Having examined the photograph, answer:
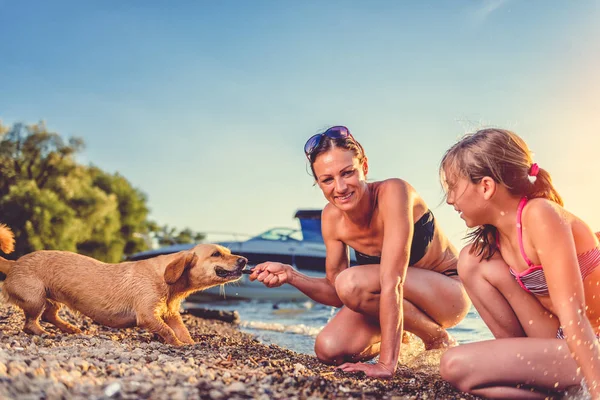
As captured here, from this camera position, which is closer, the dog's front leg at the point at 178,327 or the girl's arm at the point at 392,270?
the girl's arm at the point at 392,270

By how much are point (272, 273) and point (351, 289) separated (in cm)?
66

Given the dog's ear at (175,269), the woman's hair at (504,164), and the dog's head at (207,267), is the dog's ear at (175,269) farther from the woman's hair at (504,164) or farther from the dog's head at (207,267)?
the woman's hair at (504,164)

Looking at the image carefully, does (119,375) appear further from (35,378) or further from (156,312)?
(156,312)

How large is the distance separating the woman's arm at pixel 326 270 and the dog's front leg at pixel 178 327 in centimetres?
133

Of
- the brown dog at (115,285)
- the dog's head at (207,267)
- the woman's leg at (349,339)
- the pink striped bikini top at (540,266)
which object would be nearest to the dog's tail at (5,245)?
the brown dog at (115,285)

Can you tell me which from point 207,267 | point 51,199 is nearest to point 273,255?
point 207,267

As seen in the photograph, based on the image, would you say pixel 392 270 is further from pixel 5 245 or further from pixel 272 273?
pixel 5 245

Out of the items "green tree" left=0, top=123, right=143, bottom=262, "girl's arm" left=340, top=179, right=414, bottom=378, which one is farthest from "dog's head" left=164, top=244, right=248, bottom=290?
"green tree" left=0, top=123, right=143, bottom=262

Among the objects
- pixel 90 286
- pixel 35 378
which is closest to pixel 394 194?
pixel 35 378

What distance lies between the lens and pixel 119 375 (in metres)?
2.54

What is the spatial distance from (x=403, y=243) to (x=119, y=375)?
207 centimetres

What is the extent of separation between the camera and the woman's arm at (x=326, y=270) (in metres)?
4.16

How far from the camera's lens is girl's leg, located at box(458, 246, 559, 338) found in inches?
129

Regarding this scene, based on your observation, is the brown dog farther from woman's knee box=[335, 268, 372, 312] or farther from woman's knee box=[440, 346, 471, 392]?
woman's knee box=[440, 346, 471, 392]
